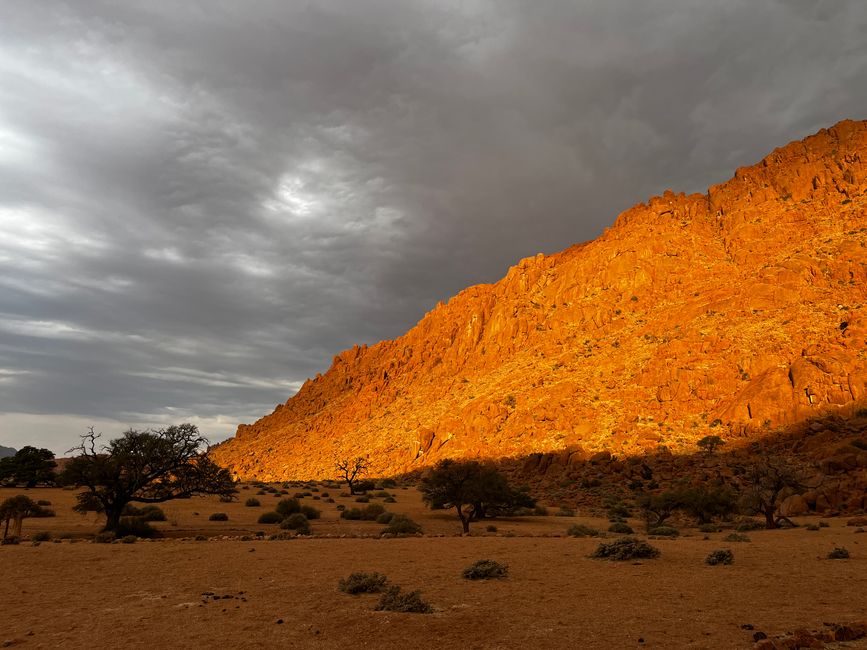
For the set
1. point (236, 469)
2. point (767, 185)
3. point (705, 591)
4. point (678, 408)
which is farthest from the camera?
point (236, 469)

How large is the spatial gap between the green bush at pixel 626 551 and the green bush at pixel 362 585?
844 centimetres

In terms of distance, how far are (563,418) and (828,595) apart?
48.9 m

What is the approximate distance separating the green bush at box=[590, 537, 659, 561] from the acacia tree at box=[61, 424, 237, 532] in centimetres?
1800

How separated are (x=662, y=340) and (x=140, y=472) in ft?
190

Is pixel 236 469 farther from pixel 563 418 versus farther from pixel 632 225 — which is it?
pixel 632 225

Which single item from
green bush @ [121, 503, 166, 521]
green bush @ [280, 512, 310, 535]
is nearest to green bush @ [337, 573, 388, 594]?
green bush @ [280, 512, 310, 535]

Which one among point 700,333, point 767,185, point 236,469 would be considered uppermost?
point 767,185

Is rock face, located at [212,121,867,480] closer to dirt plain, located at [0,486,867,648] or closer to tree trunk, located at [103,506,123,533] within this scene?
dirt plain, located at [0,486,867,648]

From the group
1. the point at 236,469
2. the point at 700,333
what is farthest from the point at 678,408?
the point at 236,469

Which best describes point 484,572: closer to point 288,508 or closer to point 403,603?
point 403,603

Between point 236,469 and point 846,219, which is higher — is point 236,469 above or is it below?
below

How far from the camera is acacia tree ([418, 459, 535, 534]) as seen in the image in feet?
103

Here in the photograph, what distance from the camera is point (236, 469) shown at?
106250mm

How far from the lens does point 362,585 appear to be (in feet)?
40.3
